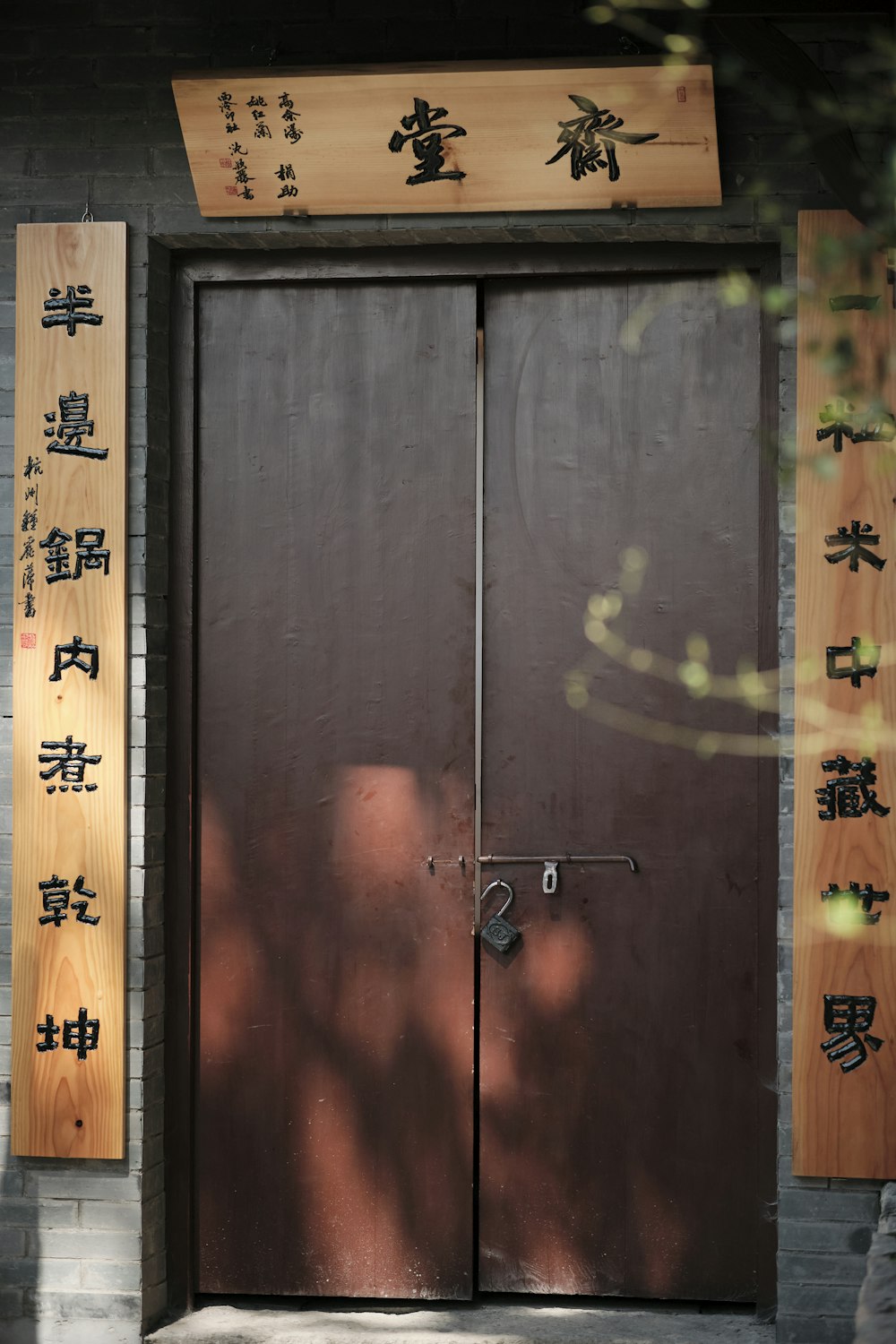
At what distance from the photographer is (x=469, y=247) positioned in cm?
333

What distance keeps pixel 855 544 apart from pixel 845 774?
552mm

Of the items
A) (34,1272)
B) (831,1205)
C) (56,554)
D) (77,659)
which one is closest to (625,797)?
(831,1205)

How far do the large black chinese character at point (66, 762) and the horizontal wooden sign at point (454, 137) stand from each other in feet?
4.69

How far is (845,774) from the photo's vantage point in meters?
3.07

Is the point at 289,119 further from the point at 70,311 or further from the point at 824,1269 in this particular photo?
the point at 824,1269

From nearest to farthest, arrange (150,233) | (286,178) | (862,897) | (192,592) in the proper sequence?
(862,897)
(286,178)
(150,233)
(192,592)

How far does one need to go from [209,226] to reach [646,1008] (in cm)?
228

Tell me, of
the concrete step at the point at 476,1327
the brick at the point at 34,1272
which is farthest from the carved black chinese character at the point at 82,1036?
the concrete step at the point at 476,1327

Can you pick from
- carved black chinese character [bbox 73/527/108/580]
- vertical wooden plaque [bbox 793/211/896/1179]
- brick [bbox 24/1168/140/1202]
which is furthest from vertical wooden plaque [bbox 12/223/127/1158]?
vertical wooden plaque [bbox 793/211/896/1179]

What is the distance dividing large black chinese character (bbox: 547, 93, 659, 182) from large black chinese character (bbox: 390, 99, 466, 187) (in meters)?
0.25

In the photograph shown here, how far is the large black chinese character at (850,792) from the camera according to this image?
121 inches

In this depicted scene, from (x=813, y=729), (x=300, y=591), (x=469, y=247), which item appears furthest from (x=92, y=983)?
(x=469, y=247)

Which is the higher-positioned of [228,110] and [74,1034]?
[228,110]

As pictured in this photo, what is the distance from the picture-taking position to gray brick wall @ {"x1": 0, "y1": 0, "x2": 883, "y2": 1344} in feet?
10.3
